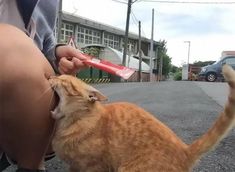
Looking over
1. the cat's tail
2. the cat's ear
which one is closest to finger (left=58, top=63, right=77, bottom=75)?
the cat's ear

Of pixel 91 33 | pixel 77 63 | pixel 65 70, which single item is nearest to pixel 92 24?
pixel 91 33

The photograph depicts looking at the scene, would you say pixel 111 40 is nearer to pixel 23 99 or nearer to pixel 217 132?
pixel 217 132

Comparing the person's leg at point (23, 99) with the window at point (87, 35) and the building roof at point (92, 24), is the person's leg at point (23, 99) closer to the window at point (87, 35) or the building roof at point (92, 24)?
the building roof at point (92, 24)

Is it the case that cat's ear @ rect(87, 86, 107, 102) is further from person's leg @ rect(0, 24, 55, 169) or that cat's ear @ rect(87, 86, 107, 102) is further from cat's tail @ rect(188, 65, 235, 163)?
cat's tail @ rect(188, 65, 235, 163)

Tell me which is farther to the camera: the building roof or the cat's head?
the building roof

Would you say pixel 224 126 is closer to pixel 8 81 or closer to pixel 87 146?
pixel 87 146

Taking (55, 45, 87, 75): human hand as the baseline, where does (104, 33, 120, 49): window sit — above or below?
above

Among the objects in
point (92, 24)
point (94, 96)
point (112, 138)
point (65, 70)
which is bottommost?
point (112, 138)

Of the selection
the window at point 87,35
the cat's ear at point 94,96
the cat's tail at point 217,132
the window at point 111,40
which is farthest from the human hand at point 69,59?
the window at point 111,40
